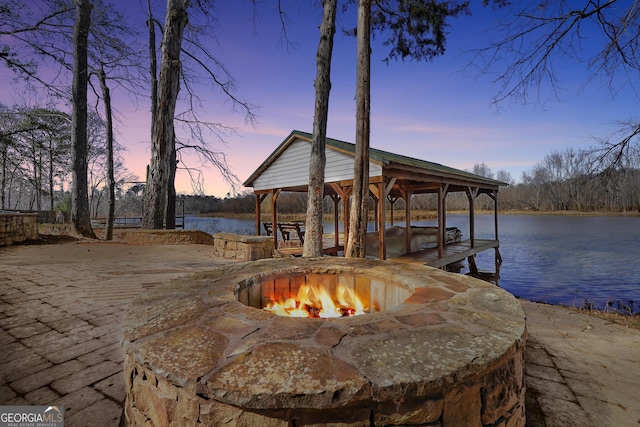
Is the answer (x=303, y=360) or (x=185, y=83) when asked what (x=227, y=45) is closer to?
(x=185, y=83)

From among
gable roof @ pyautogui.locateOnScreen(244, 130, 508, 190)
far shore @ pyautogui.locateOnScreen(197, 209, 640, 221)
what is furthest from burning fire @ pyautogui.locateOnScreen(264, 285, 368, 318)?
far shore @ pyautogui.locateOnScreen(197, 209, 640, 221)

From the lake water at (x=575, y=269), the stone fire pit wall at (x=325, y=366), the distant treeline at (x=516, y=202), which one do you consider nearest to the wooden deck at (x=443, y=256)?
the lake water at (x=575, y=269)

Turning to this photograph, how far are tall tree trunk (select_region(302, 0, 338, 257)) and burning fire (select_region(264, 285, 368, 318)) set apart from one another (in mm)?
3242

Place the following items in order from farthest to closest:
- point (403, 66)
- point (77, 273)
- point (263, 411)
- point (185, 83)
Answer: point (185, 83)
point (403, 66)
point (77, 273)
point (263, 411)

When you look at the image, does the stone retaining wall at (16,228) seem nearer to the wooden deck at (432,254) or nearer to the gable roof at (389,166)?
the gable roof at (389,166)

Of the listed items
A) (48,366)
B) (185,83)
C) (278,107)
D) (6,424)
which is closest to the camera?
(6,424)

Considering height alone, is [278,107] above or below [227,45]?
below

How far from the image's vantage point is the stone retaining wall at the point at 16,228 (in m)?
6.70

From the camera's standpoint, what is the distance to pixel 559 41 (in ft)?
12.0

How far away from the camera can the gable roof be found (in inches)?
262

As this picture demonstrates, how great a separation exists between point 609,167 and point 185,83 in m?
12.9

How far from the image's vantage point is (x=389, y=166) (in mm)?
6539

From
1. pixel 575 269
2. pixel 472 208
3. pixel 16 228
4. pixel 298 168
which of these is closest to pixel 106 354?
pixel 298 168

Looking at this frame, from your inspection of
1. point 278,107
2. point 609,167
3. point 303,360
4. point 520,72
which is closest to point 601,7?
point 520,72
